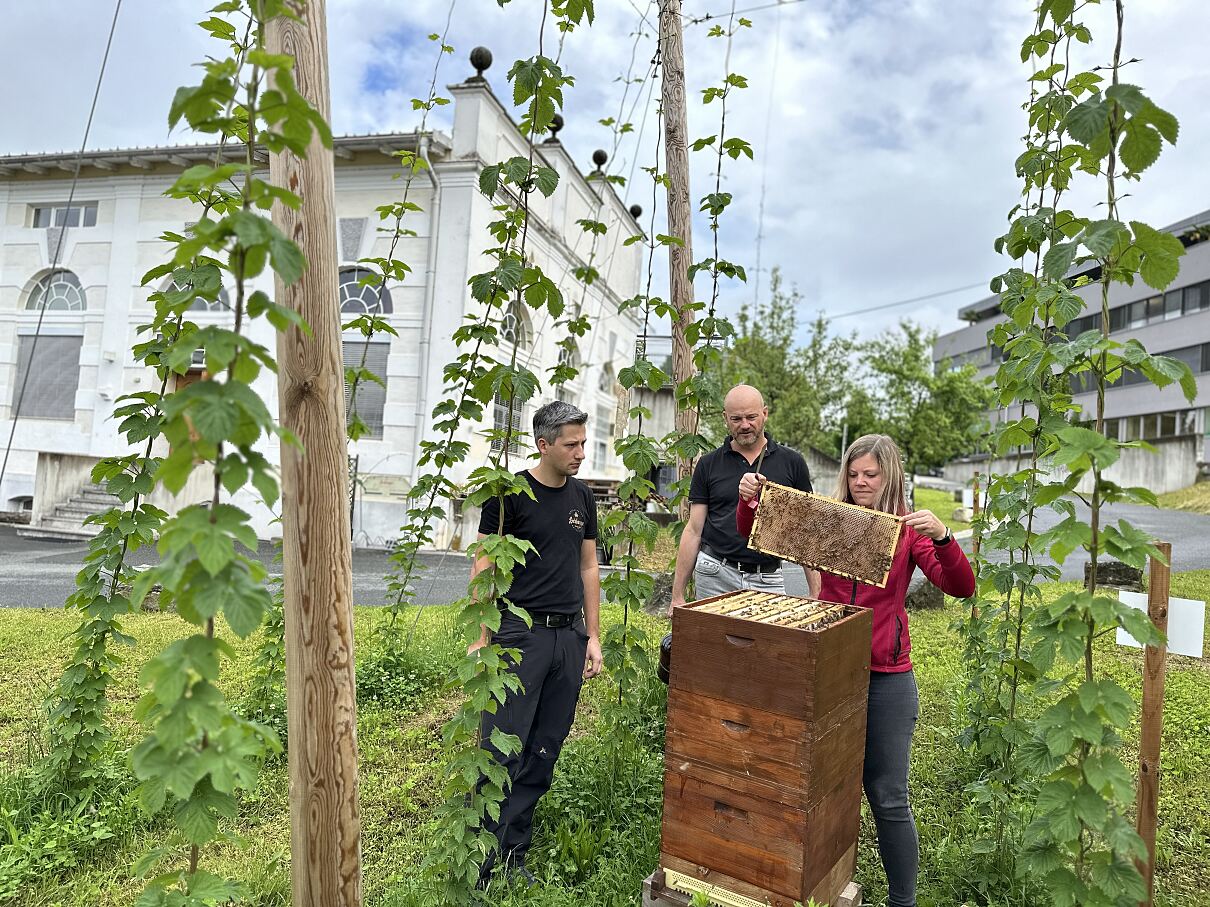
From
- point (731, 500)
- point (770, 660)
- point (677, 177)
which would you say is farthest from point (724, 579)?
point (677, 177)

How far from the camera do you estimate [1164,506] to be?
2264 centimetres

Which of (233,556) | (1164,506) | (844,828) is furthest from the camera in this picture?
(1164,506)

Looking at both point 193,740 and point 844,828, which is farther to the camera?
point 844,828

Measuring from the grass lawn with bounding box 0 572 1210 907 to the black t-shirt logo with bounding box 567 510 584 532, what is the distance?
1.43 meters

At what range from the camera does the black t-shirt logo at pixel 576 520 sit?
144 inches

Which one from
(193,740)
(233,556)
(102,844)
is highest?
(233,556)

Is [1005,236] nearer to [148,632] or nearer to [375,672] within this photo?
[375,672]

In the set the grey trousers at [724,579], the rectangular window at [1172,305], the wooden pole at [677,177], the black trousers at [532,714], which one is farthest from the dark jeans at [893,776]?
the rectangular window at [1172,305]

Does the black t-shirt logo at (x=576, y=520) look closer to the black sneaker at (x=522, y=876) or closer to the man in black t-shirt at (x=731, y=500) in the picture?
the man in black t-shirt at (x=731, y=500)

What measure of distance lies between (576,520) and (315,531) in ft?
5.08

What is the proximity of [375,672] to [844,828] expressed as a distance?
13.1 ft

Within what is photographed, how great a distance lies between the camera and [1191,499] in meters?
22.6

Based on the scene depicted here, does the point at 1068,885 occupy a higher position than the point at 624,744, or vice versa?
the point at 1068,885

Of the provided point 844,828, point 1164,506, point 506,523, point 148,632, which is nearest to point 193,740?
point 506,523
